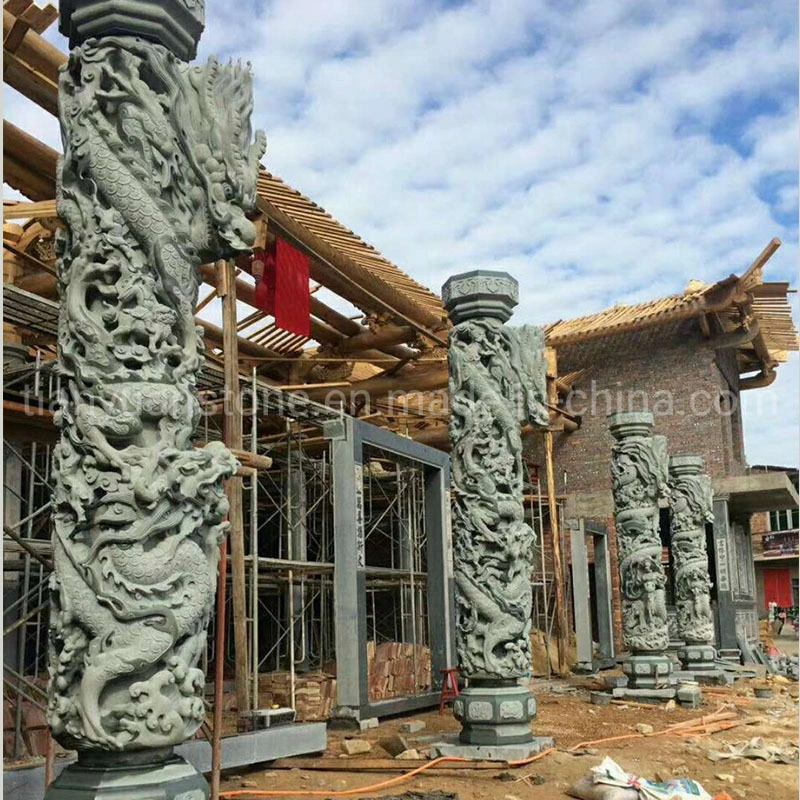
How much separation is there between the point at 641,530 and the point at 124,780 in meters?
9.79

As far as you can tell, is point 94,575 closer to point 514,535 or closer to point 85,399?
point 85,399

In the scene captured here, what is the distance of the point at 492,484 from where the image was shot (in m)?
7.79

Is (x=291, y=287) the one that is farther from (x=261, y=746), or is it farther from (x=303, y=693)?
(x=261, y=746)

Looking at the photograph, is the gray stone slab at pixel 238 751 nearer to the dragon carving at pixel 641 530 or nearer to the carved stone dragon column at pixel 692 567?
the dragon carving at pixel 641 530

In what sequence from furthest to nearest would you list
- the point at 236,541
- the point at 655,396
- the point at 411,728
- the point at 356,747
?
the point at 655,396 < the point at 411,728 < the point at 236,541 < the point at 356,747

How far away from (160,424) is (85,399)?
30 cm

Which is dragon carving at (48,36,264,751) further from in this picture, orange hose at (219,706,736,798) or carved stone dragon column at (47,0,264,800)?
orange hose at (219,706,736,798)

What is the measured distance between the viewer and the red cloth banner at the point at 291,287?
40.6 feet

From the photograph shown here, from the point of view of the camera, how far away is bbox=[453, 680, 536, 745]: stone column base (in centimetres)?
738

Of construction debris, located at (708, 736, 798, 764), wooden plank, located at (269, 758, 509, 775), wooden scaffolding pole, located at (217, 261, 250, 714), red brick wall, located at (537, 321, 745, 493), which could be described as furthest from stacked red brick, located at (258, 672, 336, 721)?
red brick wall, located at (537, 321, 745, 493)

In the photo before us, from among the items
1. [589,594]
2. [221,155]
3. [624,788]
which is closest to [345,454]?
[624,788]

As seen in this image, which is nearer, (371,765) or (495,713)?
(495,713)

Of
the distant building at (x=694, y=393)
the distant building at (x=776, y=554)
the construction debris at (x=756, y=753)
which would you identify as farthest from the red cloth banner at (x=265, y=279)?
the distant building at (x=776, y=554)

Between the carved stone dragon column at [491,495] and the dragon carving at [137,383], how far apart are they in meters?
4.05
